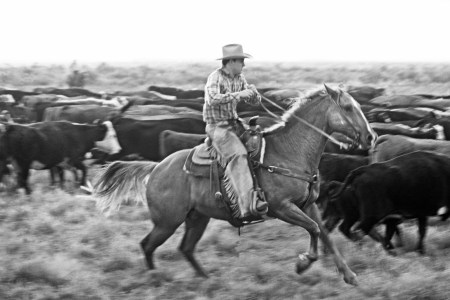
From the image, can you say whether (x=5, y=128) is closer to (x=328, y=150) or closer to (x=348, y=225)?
(x=328, y=150)

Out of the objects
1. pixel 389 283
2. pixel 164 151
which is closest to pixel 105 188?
pixel 389 283

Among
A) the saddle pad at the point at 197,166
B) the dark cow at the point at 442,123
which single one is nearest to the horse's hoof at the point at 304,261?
the saddle pad at the point at 197,166

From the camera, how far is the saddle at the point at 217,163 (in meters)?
6.62

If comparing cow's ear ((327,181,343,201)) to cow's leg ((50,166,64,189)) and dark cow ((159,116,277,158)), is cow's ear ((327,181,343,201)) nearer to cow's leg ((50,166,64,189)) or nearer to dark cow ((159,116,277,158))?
dark cow ((159,116,277,158))

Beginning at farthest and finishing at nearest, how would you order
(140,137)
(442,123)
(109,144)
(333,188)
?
(140,137), (109,144), (442,123), (333,188)

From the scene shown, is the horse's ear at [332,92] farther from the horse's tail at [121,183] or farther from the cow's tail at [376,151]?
the cow's tail at [376,151]

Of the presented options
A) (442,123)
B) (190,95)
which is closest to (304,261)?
(442,123)

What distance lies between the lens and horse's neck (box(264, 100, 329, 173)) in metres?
6.58

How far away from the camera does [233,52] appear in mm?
6504

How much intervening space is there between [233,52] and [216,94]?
15.8 inches

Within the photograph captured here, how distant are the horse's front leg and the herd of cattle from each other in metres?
1.09

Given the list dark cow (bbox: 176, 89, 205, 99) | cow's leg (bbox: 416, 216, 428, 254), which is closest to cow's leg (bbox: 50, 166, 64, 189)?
cow's leg (bbox: 416, 216, 428, 254)

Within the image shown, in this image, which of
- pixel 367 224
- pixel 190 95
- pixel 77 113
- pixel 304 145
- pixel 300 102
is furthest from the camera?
pixel 190 95

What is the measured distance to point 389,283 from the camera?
21.0 ft
